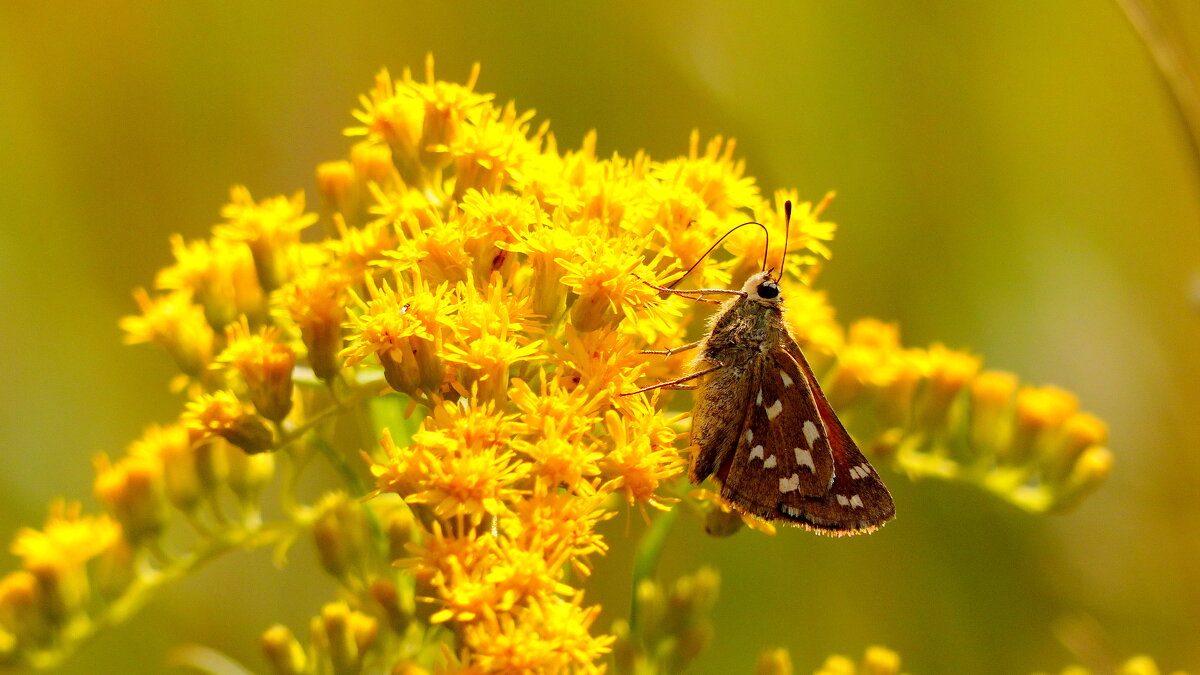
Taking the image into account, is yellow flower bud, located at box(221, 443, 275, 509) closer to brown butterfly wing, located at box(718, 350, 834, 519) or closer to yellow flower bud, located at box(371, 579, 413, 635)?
yellow flower bud, located at box(371, 579, 413, 635)

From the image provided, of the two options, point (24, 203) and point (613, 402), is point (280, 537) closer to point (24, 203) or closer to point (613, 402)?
point (613, 402)

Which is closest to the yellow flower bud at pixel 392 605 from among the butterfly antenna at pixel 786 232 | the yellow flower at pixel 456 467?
the yellow flower at pixel 456 467

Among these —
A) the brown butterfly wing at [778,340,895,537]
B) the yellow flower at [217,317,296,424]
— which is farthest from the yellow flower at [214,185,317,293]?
the brown butterfly wing at [778,340,895,537]

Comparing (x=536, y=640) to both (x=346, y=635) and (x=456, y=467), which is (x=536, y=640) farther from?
(x=346, y=635)

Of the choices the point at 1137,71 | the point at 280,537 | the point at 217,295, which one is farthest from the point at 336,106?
the point at 1137,71

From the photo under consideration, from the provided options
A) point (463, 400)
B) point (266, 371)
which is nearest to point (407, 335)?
point (463, 400)

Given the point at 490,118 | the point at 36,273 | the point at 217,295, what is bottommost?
the point at 217,295
